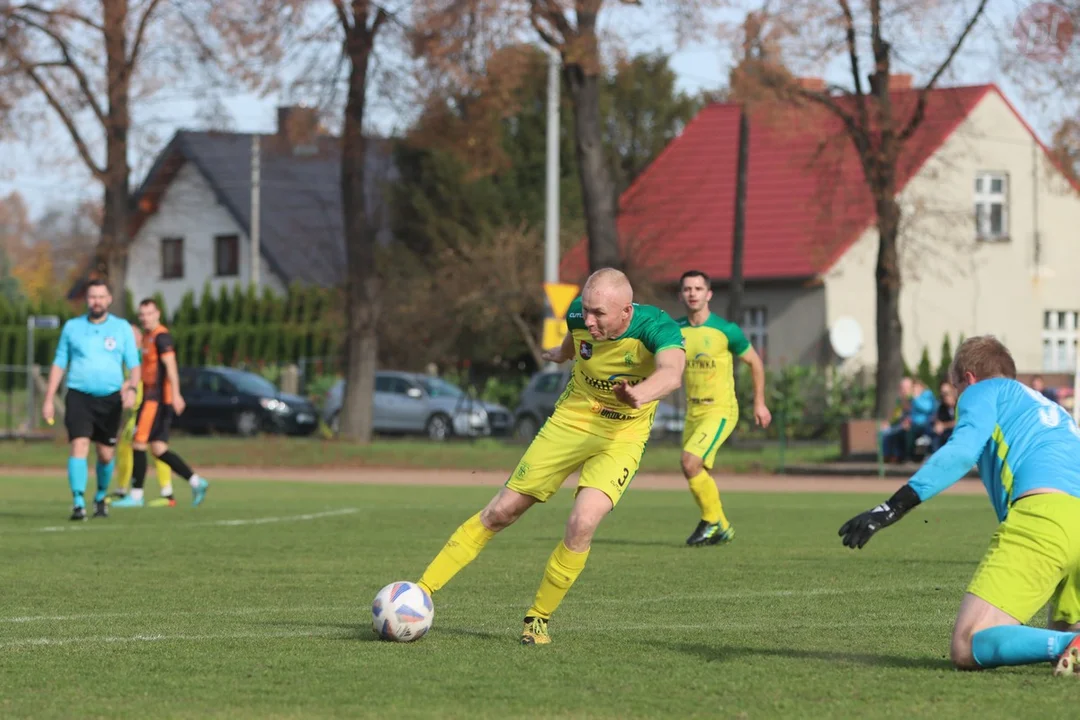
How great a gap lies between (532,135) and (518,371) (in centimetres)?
890

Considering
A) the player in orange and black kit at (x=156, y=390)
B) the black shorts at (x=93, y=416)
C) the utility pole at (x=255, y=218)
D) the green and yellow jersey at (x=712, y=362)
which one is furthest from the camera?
the utility pole at (x=255, y=218)

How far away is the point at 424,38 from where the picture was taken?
30.5m

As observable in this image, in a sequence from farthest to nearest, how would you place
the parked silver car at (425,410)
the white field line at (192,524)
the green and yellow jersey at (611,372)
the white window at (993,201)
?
the white window at (993,201) → the parked silver car at (425,410) → the white field line at (192,524) → the green and yellow jersey at (611,372)

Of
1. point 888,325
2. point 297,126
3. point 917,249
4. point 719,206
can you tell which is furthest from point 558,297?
point 719,206

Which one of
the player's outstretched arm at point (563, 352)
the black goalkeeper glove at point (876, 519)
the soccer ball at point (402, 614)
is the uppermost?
the player's outstretched arm at point (563, 352)

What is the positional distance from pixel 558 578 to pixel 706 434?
6006mm

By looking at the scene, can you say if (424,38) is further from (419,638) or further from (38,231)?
(38,231)

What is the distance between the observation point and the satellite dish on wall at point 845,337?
40531 millimetres

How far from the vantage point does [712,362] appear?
13875 mm

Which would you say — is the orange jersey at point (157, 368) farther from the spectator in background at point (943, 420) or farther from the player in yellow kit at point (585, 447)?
the spectator in background at point (943, 420)

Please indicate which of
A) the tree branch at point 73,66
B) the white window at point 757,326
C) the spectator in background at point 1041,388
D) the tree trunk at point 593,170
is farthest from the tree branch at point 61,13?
the white window at point 757,326

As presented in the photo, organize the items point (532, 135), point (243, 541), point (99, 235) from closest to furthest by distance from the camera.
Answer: point (243, 541), point (99, 235), point (532, 135)

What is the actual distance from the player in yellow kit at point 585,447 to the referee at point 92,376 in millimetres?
8410

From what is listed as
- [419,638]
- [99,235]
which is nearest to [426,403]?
[99,235]
